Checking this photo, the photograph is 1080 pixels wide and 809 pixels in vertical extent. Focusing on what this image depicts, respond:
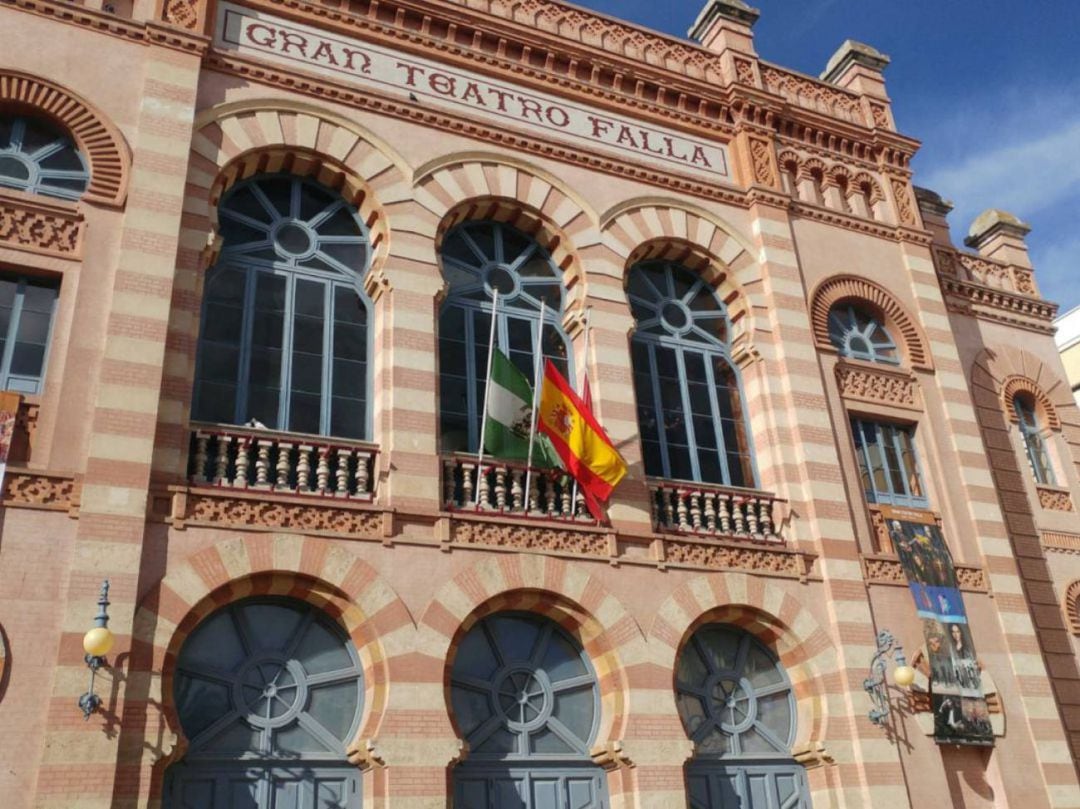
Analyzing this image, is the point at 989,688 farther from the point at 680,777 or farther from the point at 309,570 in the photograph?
the point at 309,570

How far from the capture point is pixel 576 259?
15344mm

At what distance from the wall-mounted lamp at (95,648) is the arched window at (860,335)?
39.5 ft

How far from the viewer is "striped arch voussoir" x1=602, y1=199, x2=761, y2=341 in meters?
16.2

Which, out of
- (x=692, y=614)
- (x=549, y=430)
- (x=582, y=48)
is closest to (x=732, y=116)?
(x=582, y=48)

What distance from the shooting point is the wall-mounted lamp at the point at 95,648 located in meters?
9.62

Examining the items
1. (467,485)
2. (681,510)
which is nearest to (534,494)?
(467,485)

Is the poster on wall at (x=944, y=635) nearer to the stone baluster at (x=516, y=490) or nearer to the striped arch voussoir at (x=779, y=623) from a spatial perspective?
the striped arch voussoir at (x=779, y=623)

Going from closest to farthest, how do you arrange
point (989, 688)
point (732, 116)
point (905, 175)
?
point (989, 688) < point (732, 116) < point (905, 175)

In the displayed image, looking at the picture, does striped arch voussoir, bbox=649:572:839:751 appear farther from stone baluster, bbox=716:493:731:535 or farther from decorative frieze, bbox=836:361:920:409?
decorative frieze, bbox=836:361:920:409

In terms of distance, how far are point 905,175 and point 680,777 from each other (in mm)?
12558

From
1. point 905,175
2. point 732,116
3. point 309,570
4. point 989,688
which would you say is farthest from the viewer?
point 905,175

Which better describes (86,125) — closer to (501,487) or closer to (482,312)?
(482,312)

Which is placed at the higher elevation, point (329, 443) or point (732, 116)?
point (732, 116)

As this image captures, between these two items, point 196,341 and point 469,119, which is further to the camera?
point 469,119
